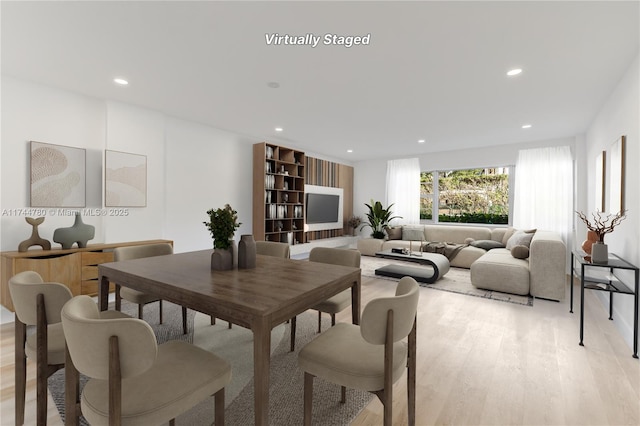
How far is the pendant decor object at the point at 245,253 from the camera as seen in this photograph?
190cm

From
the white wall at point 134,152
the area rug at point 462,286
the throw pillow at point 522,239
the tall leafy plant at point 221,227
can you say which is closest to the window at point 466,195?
the throw pillow at point 522,239

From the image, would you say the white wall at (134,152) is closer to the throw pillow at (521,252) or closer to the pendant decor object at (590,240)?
the throw pillow at (521,252)

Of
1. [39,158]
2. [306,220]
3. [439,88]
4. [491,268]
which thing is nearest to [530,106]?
[439,88]

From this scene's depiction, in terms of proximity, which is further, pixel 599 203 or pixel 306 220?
pixel 306 220

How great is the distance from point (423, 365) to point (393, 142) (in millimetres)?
4399

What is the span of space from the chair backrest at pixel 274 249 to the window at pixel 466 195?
519 centimetres

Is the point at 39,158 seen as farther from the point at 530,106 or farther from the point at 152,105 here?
the point at 530,106

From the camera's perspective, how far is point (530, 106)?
3.54m

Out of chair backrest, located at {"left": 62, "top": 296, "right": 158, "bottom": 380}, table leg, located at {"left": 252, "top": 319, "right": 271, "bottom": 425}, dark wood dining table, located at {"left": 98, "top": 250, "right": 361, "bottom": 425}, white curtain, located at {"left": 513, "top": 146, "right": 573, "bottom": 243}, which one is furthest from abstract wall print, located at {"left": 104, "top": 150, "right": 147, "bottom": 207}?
white curtain, located at {"left": 513, "top": 146, "right": 573, "bottom": 243}

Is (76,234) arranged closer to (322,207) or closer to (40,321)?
(40,321)

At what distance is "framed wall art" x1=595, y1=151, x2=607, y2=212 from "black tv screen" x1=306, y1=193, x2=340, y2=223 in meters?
4.68

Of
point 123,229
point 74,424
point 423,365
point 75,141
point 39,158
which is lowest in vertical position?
point 423,365

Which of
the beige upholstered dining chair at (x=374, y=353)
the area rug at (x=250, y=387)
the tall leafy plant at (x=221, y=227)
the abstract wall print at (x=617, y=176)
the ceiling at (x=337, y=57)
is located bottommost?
the area rug at (x=250, y=387)

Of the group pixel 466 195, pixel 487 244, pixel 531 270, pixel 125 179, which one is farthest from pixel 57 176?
pixel 466 195
